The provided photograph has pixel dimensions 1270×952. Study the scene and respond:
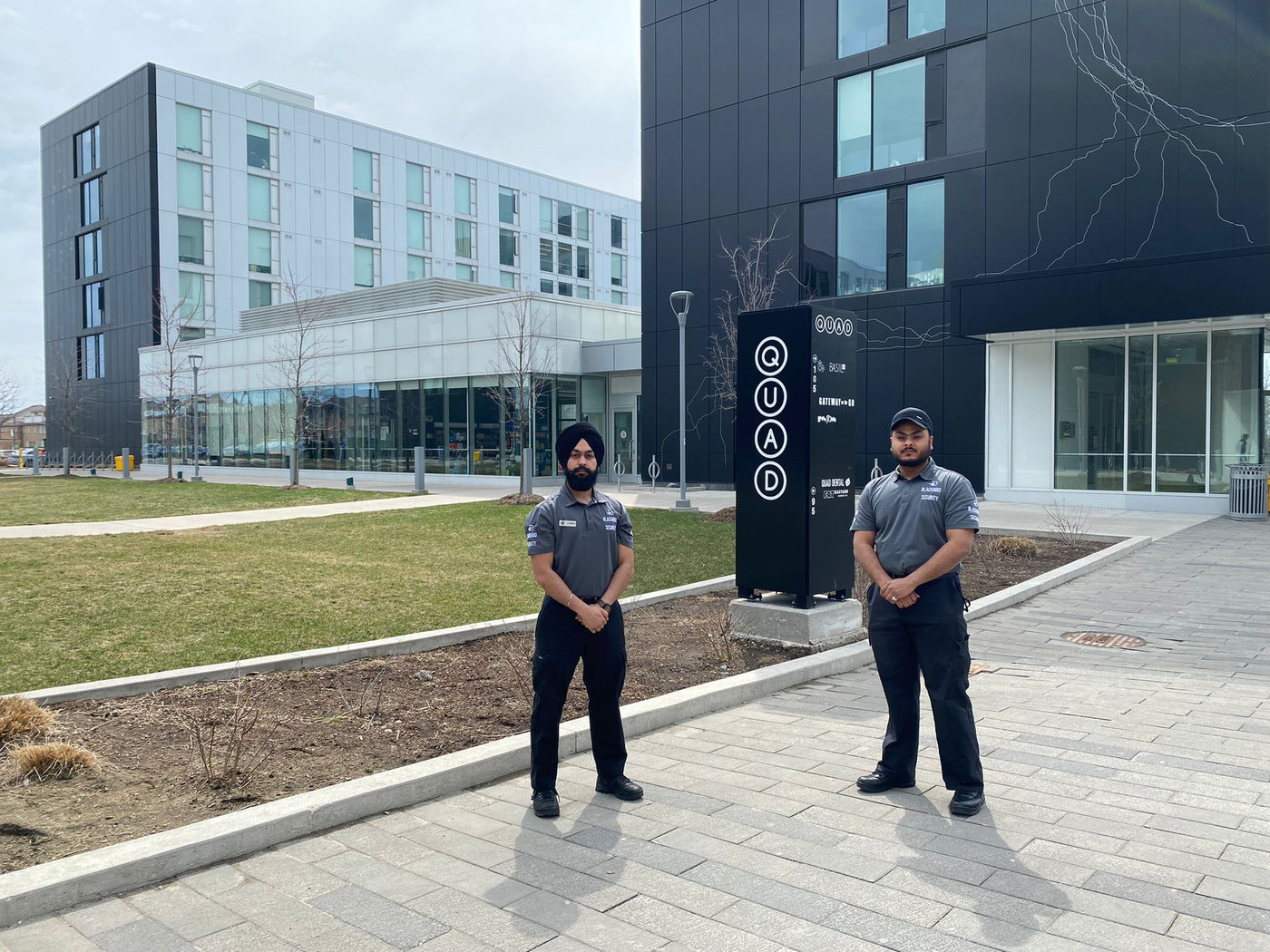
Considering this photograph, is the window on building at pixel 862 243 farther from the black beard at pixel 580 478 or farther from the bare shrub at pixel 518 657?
the black beard at pixel 580 478

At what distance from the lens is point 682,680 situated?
719 cm

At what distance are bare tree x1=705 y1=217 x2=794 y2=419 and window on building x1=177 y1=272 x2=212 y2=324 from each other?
115 feet

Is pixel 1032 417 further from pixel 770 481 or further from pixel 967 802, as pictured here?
pixel 967 802

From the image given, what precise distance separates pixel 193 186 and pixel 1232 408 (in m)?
51.1

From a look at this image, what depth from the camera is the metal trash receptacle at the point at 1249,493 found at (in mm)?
20703

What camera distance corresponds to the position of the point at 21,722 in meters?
5.46

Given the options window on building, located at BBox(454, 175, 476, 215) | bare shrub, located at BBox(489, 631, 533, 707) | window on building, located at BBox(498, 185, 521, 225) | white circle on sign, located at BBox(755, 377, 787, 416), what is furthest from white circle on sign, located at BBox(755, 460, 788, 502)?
window on building, located at BBox(498, 185, 521, 225)

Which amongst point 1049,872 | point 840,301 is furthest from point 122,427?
point 1049,872

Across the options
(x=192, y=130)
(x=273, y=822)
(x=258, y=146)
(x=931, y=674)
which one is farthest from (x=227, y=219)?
(x=931, y=674)

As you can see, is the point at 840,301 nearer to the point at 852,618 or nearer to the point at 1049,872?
the point at 852,618

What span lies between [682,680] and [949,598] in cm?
276

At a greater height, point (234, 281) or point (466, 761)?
point (234, 281)

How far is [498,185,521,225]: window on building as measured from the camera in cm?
6600

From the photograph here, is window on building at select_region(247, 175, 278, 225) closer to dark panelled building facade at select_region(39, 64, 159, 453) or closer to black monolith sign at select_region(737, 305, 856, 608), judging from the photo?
dark panelled building facade at select_region(39, 64, 159, 453)
